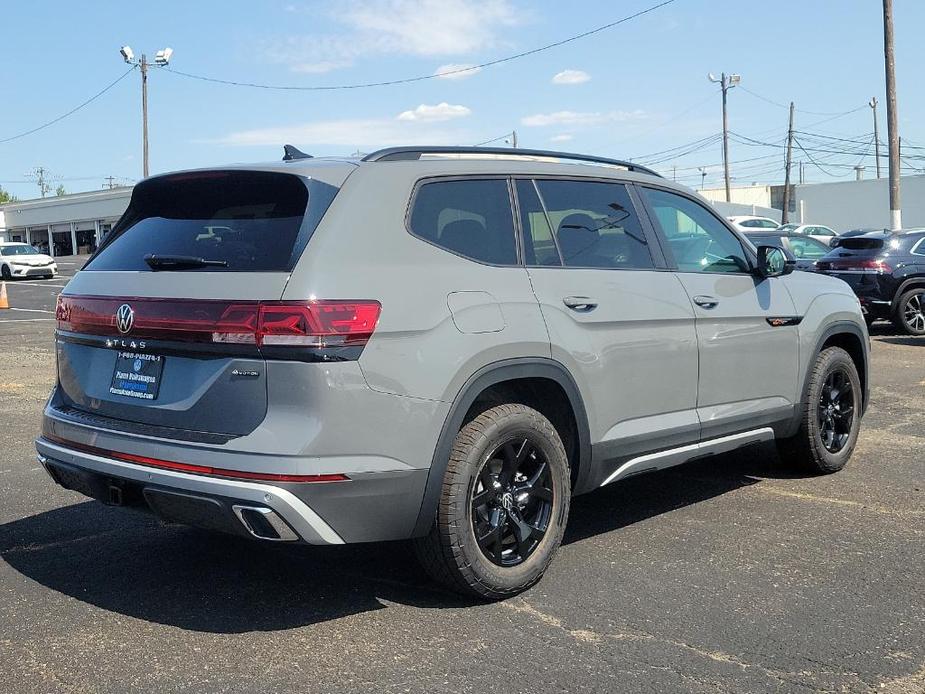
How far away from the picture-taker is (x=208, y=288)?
3676mm

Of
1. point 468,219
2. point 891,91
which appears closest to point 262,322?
point 468,219

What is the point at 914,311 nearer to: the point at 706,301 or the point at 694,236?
the point at 694,236

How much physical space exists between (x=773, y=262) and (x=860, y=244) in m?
10.6

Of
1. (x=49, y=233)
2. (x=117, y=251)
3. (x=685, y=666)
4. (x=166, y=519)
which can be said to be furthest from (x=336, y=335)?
(x=49, y=233)

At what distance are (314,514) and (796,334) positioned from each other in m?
3.39

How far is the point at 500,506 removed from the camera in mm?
4078

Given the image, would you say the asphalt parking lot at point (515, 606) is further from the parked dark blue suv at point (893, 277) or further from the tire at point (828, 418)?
the parked dark blue suv at point (893, 277)

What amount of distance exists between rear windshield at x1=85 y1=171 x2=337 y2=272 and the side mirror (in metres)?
2.79

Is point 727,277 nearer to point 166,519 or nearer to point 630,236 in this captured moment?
point 630,236

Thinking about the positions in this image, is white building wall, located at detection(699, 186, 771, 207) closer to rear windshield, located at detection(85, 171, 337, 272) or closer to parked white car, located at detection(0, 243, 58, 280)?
parked white car, located at detection(0, 243, 58, 280)

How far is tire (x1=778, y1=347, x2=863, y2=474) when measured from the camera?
19.5 ft

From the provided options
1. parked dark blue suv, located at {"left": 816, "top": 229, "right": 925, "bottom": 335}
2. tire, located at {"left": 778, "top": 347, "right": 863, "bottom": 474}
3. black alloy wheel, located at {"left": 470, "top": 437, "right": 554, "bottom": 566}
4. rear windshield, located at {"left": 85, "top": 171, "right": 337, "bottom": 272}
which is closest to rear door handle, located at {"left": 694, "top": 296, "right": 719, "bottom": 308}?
tire, located at {"left": 778, "top": 347, "right": 863, "bottom": 474}

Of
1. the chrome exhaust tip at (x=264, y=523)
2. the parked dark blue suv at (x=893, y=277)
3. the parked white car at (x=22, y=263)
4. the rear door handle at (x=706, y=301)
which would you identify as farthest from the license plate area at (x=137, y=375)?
the parked white car at (x=22, y=263)

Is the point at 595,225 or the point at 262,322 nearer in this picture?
the point at 262,322
